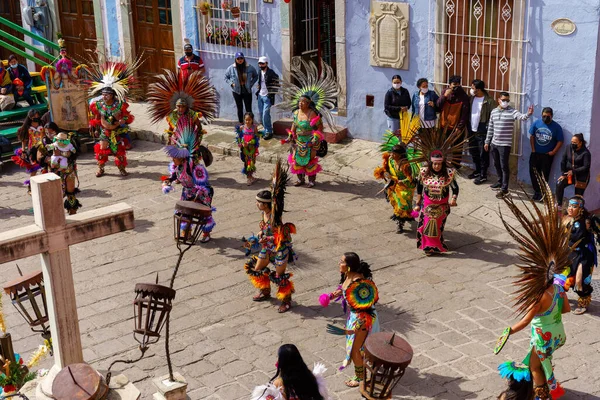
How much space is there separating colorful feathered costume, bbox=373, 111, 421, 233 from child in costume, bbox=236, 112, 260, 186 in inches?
105

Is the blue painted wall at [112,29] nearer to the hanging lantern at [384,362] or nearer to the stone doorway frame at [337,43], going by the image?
the stone doorway frame at [337,43]

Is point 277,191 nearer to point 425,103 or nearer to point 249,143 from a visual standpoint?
point 249,143

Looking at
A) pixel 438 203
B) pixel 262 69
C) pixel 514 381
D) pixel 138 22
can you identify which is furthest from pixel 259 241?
pixel 138 22

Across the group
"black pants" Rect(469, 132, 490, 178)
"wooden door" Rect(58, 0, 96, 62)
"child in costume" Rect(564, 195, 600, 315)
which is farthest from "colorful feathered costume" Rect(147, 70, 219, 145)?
"wooden door" Rect(58, 0, 96, 62)

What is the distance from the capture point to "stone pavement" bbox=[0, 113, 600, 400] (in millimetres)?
9305

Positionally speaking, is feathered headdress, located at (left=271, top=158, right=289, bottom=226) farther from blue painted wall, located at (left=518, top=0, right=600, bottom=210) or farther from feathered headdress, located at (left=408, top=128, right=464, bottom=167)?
blue painted wall, located at (left=518, top=0, right=600, bottom=210)

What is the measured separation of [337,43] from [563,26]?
13.7ft

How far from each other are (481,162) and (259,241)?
5.00 m

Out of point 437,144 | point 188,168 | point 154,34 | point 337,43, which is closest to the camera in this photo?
point 437,144

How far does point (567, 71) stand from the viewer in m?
13.2

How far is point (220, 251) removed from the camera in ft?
40.6

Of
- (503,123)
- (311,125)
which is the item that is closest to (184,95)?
(311,125)

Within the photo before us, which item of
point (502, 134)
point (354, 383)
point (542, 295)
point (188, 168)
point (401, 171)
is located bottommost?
point (354, 383)

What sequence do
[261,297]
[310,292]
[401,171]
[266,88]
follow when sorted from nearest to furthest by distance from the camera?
[261,297], [310,292], [401,171], [266,88]
